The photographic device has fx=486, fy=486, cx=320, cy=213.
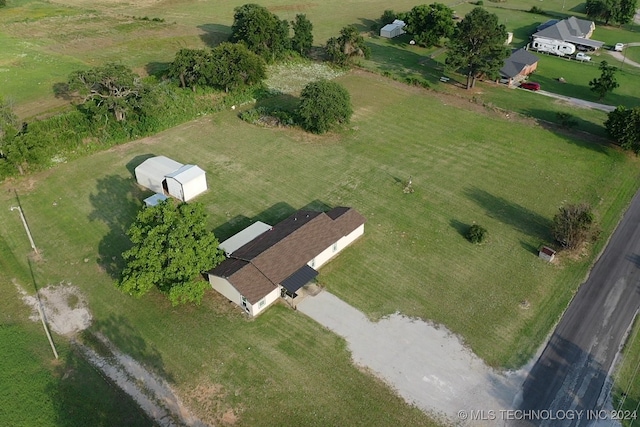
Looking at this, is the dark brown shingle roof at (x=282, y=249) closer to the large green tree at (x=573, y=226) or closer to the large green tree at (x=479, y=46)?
the large green tree at (x=573, y=226)

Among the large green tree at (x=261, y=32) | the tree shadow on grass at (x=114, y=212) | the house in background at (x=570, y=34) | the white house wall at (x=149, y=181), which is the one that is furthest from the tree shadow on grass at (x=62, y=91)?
the house in background at (x=570, y=34)

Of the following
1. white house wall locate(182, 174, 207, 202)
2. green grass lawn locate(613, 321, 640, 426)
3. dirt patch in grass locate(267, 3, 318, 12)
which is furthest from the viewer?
dirt patch in grass locate(267, 3, 318, 12)

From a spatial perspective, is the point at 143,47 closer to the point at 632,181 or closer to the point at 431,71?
the point at 431,71

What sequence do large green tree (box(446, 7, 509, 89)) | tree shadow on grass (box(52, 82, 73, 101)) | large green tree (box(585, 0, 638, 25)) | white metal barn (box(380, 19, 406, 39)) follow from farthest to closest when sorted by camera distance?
large green tree (box(585, 0, 638, 25)) < white metal barn (box(380, 19, 406, 39)) < large green tree (box(446, 7, 509, 89)) < tree shadow on grass (box(52, 82, 73, 101))

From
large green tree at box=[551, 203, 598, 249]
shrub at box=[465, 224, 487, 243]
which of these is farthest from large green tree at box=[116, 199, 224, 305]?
large green tree at box=[551, 203, 598, 249]

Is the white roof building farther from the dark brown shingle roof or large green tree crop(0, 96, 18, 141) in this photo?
large green tree crop(0, 96, 18, 141)

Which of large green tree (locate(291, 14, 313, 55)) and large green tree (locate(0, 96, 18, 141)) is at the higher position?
large green tree (locate(291, 14, 313, 55))
